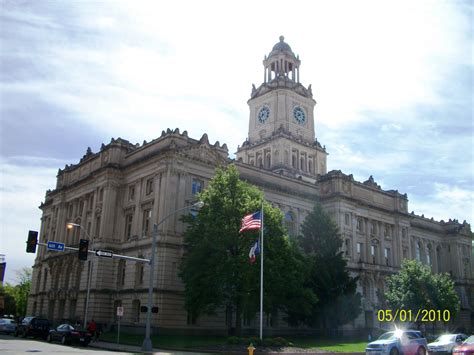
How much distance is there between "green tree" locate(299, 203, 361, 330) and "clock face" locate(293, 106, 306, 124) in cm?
3603

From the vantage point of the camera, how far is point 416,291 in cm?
6150

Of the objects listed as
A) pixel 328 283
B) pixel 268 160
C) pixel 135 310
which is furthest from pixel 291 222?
pixel 135 310

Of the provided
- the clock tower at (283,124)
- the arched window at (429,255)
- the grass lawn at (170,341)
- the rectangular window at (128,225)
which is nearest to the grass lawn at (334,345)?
the grass lawn at (170,341)

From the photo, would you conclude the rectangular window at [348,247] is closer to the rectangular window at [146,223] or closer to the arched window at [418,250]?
the arched window at [418,250]

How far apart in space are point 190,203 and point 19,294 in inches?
2740

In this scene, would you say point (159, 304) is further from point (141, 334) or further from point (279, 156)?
point (279, 156)

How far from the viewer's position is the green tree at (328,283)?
53.7 m

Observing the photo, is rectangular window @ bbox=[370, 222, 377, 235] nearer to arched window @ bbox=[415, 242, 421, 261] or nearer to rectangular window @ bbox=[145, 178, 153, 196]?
arched window @ bbox=[415, 242, 421, 261]

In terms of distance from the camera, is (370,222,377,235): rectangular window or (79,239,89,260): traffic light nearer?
(79,239,89,260): traffic light

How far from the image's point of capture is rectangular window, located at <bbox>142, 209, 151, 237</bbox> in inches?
2249

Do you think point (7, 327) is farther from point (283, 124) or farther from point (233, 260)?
point (283, 124)

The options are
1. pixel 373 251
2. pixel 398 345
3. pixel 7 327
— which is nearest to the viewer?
pixel 398 345

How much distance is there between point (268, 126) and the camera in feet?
293

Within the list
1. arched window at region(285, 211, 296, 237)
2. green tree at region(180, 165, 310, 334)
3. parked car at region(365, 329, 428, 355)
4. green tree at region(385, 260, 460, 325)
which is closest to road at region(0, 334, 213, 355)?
green tree at region(180, 165, 310, 334)
